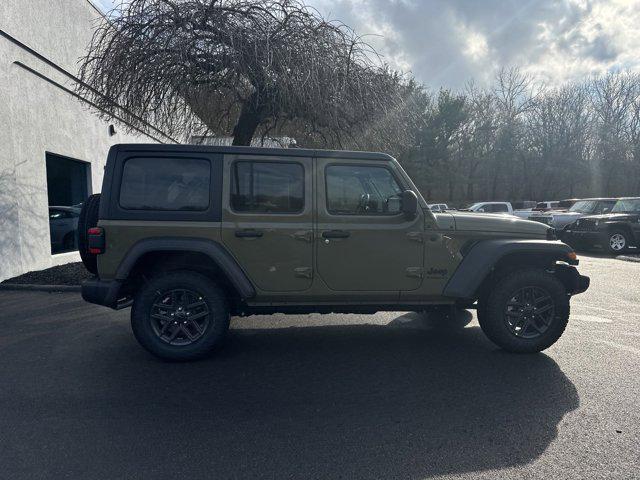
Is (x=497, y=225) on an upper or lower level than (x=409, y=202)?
lower

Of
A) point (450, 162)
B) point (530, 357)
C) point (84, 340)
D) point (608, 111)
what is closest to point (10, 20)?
point (84, 340)

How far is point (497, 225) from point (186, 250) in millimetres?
3244

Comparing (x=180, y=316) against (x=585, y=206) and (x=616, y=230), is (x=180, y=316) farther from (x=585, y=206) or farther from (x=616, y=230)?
(x=585, y=206)

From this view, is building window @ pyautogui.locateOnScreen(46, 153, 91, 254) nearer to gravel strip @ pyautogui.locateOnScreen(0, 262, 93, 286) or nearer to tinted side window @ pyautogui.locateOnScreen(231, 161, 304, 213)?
gravel strip @ pyautogui.locateOnScreen(0, 262, 93, 286)

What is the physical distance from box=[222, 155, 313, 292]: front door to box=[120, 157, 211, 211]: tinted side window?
0.27m

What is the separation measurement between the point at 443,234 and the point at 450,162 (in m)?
34.6

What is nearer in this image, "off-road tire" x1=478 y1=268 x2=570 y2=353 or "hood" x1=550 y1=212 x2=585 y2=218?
"off-road tire" x1=478 y1=268 x2=570 y2=353

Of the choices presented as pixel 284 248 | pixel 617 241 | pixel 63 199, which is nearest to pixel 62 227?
pixel 63 199

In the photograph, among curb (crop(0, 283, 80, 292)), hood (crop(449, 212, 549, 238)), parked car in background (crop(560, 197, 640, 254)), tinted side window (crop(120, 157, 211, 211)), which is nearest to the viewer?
tinted side window (crop(120, 157, 211, 211))

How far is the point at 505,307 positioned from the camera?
13.5 ft

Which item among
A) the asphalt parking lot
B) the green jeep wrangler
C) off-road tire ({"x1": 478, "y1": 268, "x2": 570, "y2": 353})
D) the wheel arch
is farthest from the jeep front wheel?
the wheel arch

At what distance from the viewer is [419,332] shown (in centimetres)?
493

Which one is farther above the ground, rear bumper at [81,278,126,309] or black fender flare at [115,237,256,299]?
black fender flare at [115,237,256,299]

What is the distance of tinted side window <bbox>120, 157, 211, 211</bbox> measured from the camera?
3902 mm
